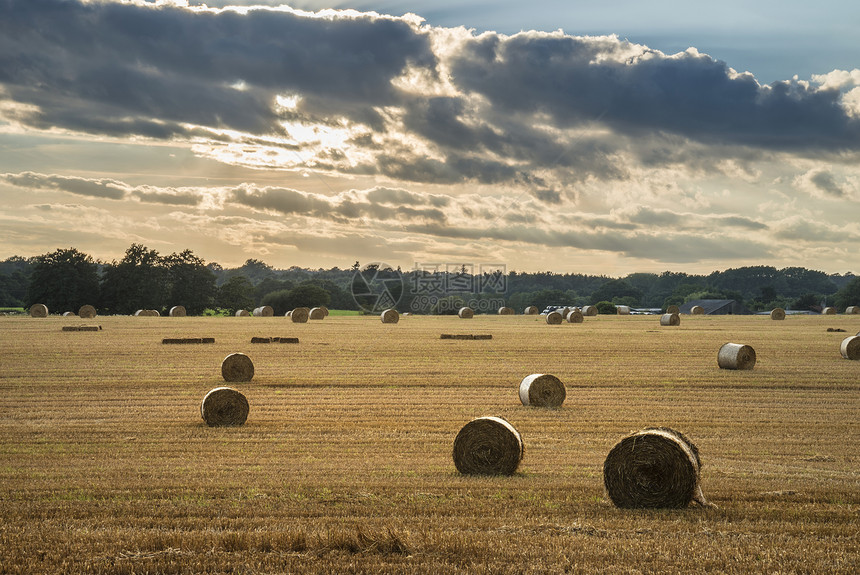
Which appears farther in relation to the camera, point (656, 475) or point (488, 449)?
point (488, 449)

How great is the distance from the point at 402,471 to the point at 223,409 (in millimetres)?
6595

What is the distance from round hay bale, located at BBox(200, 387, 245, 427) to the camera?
17.9 m

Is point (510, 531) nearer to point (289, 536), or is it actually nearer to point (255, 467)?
point (289, 536)

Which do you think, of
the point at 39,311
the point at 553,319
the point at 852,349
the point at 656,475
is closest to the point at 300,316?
the point at 553,319

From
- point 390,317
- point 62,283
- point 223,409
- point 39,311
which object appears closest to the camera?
point 223,409

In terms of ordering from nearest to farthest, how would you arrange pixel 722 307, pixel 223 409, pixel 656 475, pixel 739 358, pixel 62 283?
pixel 656 475, pixel 223 409, pixel 739 358, pixel 62 283, pixel 722 307

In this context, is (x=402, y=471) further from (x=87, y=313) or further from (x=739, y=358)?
(x=87, y=313)

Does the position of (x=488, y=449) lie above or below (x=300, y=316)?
below

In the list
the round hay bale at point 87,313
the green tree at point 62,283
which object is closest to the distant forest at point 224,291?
the green tree at point 62,283

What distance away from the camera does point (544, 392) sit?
20828mm

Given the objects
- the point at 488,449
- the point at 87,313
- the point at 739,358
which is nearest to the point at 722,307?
the point at 87,313

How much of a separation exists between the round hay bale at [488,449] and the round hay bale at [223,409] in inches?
265

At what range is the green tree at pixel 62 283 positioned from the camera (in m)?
88.9

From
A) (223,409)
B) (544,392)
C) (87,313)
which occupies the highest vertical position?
(87,313)
